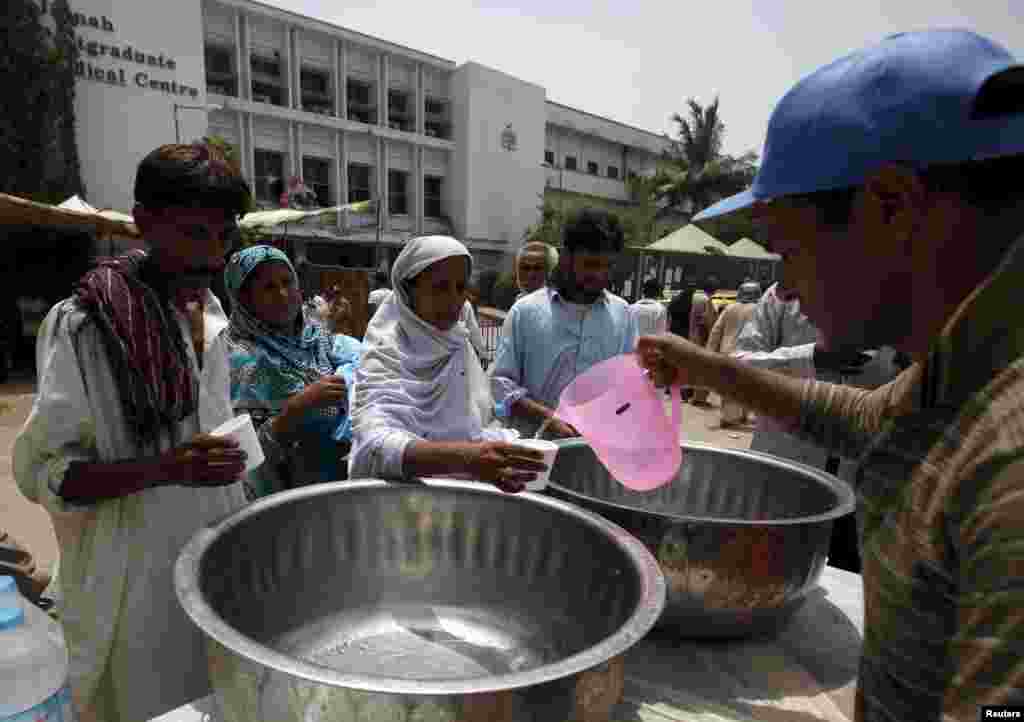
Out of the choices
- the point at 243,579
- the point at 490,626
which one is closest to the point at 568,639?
the point at 490,626

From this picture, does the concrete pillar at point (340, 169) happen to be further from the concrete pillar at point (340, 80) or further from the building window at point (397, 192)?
the building window at point (397, 192)

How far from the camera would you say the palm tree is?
25469 millimetres

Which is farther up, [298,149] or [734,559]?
[298,149]

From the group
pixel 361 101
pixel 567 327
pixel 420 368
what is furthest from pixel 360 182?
pixel 420 368

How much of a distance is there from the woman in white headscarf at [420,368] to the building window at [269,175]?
16163mm

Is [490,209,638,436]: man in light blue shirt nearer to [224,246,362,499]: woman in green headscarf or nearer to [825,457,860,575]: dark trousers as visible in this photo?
[224,246,362,499]: woman in green headscarf

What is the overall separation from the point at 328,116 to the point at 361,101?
2.23 meters

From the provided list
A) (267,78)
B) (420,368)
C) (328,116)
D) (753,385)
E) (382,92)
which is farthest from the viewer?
(382,92)

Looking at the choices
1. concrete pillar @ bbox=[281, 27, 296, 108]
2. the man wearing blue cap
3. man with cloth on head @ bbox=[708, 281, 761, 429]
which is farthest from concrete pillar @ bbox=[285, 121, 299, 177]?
the man wearing blue cap

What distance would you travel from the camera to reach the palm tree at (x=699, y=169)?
25469mm

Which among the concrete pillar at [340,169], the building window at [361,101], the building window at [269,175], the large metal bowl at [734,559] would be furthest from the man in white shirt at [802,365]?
the building window at [361,101]

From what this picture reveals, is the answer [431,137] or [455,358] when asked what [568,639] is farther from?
[431,137]

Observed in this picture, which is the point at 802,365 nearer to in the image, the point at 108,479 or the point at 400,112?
the point at 108,479

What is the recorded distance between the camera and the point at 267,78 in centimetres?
1692
